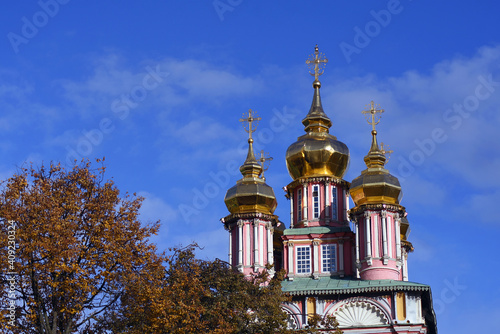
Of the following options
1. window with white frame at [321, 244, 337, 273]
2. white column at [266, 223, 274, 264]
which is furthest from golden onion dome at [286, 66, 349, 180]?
window with white frame at [321, 244, 337, 273]

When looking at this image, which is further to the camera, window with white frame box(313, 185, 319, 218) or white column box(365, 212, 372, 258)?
window with white frame box(313, 185, 319, 218)

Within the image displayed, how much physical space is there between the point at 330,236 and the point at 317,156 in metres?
4.74

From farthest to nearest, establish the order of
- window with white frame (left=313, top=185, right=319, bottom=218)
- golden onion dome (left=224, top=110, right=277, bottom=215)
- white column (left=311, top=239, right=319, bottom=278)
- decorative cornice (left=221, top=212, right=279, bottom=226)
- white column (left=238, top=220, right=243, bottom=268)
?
1. window with white frame (left=313, top=185, right=319, bottom=218)
2. golden onion dome (left=224, top=110, right=277, bottom=215)
3. decorative cornice (left=221, top=212, right=279, bottom=226)
4. white column (left=238, top=220, right=243, bottom=268)
5. white column (left=311, top=239, right=319, bottom=278)

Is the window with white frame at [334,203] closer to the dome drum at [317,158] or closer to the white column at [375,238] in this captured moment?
the dome drum at [317,158]

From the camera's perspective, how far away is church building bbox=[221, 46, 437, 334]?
4606cm

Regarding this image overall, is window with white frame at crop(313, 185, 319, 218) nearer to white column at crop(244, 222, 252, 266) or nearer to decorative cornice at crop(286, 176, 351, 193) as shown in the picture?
decorative cornice at crop(286, 176, 351, 193)

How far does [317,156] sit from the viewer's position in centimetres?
5241

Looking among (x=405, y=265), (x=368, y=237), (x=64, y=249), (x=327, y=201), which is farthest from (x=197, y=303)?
(x=405, y=265)

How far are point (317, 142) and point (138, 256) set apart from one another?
70.8 feet

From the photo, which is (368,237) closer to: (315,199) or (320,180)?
(315,199)

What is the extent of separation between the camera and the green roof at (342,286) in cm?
4575

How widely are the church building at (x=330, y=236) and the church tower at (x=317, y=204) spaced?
48 millimetres

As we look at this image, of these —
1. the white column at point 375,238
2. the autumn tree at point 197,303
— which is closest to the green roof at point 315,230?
the white column at point 375,238

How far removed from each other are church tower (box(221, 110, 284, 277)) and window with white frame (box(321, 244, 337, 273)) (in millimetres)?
2479
